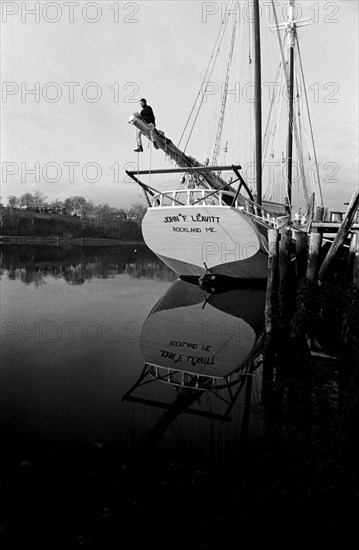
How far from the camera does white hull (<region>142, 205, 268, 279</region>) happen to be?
18.3 metres

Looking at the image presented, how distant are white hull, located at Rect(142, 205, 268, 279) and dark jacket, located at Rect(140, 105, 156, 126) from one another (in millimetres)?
3765

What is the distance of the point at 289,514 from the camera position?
4.16 metres

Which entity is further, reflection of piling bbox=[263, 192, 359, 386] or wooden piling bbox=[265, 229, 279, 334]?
wooden piling bbox=[265, 229, 279, 334]

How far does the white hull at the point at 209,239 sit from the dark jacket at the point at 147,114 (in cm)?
376

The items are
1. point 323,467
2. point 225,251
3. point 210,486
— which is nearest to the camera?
point 210,486

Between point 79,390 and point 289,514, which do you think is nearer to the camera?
point 289,514

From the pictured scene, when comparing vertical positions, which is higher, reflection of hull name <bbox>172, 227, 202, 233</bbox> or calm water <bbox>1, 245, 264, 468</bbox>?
reflection of hull name <bbox>172, 227, 202, 233</bbox>

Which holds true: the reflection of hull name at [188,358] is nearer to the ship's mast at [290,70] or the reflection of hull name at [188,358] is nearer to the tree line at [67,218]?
the ship's mast at [290,70]

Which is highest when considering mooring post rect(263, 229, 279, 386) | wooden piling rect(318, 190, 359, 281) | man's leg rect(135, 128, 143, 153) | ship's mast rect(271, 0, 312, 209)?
ship's mast rect(271, 0, 312, 209)

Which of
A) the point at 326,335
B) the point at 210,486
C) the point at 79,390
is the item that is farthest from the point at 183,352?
the point at 210,486

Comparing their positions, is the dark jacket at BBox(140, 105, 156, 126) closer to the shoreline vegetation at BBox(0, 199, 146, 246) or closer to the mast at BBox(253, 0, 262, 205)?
the mast at BBox(253, 0, 262, 205)

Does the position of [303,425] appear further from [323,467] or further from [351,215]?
[351,215]

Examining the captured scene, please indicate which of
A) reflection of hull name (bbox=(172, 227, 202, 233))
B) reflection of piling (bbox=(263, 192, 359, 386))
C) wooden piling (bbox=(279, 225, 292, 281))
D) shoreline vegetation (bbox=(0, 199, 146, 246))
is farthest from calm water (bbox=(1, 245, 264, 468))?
shoreline vegetation (bbox=(0, 199, 146, 246))

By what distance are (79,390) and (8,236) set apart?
4273 inches
